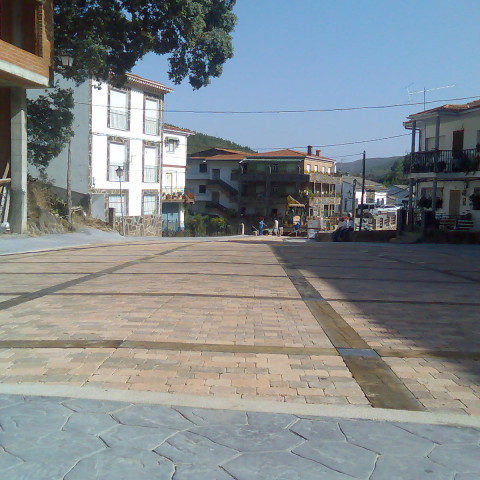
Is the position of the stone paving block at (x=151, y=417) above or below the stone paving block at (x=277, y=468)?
above

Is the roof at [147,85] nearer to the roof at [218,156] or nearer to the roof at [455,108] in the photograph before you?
the roof at [455,108]

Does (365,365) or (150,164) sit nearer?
(365,365)

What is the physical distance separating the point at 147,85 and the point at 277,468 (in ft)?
100

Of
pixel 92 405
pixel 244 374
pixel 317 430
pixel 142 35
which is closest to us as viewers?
pixel 317 430

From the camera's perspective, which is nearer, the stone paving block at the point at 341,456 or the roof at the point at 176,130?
the stone paving block at the point at 341,456

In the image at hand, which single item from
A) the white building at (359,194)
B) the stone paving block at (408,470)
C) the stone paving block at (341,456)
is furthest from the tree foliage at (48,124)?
the white building at (359,194)

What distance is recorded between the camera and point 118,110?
2994cm

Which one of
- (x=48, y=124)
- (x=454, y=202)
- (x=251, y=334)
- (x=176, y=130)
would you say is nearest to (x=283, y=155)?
(x=176, y=130)

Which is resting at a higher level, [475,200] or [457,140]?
[457,140]

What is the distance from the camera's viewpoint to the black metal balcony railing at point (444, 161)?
2420 centimetres

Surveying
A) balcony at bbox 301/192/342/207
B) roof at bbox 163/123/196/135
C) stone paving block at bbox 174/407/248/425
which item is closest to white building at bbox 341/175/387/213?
balcony at bbox 301/192/342/207

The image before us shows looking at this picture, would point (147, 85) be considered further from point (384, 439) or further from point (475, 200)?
point (384, 439)

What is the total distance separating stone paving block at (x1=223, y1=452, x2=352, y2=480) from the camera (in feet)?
10.2

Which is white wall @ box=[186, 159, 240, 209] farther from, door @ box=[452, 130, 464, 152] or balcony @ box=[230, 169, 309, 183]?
door @ box=[452, 130, 464, 152]
